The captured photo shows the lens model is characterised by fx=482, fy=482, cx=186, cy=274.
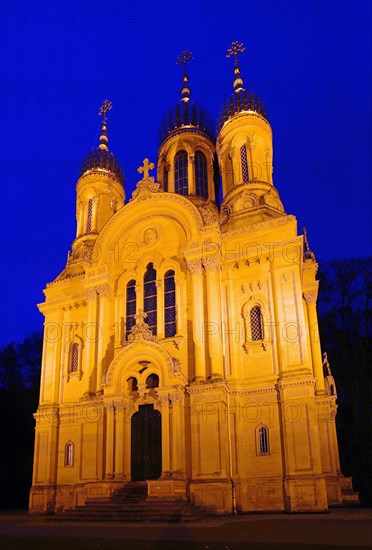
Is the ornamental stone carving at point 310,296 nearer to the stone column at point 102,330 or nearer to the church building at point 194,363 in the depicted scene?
the church building at point 194,363

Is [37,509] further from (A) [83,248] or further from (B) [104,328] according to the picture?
(A) [83,248]

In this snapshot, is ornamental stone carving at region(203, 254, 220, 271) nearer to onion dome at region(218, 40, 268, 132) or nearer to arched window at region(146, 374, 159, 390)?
arched window at region(146, 374, 159, 390)

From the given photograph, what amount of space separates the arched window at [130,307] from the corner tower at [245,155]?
603 centimetres

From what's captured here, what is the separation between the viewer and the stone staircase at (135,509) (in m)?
15.7

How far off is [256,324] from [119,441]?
294 inches

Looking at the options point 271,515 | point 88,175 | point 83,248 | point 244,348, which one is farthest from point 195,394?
point 88,175

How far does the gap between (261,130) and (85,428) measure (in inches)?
729

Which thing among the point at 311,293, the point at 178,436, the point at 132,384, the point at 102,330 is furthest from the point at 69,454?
the point at 311,293

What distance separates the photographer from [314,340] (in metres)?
24.0

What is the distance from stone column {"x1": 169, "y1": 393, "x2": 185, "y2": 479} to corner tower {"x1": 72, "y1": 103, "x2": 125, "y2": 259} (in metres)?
13.1

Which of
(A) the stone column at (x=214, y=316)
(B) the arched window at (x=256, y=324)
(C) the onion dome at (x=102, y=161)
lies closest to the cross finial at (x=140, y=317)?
(A) the stone column at (x=214, y=316)

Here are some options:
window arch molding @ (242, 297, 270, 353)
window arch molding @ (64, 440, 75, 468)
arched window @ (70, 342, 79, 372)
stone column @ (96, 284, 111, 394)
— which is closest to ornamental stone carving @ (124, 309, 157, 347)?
stone column @ (96, 284, 111, 394)

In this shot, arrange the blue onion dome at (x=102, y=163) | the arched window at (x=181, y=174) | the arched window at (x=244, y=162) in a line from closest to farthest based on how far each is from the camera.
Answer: the arched window at (x=244, y=162), the arched window at (x=181, y=174), the blue onion dome at (x=102, y=163)

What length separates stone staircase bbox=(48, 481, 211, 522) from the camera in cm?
1571
